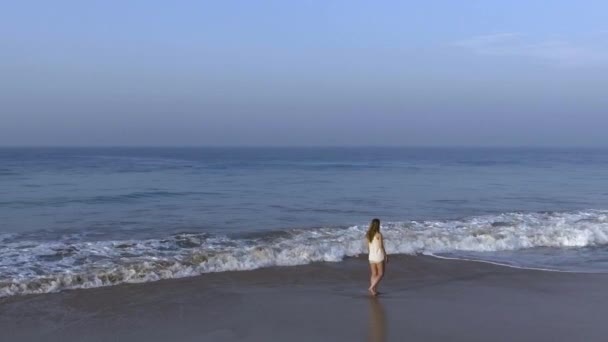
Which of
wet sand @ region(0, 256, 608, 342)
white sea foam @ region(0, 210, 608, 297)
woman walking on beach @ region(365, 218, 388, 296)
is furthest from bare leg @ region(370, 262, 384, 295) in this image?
white sea foam @ region(0, 210, 608, 297)

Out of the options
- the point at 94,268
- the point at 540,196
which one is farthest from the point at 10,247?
the point at 540,196

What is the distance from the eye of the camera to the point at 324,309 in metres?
10.5

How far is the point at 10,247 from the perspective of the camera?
16.0 meters

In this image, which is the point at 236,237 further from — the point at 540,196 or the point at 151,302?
the point at 540,196

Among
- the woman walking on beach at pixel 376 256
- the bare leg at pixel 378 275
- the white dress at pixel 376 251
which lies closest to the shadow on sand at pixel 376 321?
the bare leg at pixel 378 275

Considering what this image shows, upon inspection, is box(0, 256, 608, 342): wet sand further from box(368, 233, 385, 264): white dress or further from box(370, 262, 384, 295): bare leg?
box(368, 233, 385, 264): white dress

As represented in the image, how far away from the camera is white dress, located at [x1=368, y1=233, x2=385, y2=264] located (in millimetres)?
11578

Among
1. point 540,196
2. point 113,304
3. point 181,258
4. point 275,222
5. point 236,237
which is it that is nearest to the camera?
point 113,304

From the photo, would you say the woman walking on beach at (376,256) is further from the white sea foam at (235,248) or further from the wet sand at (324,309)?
the white sea foam at (235,248)

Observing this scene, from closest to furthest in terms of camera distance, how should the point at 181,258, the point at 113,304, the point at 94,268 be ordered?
the point at 113,304
the point at 94,268
the point at 181,258

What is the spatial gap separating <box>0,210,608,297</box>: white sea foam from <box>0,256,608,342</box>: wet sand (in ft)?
2.31

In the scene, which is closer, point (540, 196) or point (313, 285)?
point (313, 285)

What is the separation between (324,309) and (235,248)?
622cm

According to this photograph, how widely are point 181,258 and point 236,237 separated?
3.72 m
